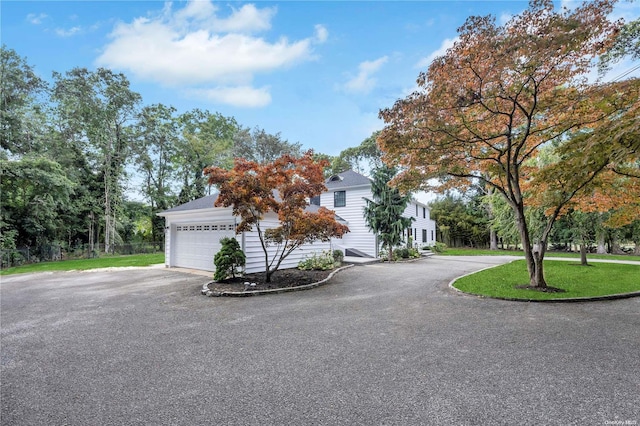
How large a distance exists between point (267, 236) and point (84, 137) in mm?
22759

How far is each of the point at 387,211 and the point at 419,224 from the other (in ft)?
29.3

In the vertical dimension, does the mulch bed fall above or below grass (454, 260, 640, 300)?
above

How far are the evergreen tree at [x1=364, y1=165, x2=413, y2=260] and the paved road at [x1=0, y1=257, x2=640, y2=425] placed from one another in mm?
8563

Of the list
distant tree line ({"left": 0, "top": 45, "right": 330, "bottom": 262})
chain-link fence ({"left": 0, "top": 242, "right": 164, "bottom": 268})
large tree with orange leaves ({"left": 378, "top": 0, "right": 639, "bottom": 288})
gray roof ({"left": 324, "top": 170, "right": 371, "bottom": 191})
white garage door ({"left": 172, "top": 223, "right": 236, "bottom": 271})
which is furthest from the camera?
gray roof ({"left": 324, "top": 170, "right": 371, "bottom": 191})

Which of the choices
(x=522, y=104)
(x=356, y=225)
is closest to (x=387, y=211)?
(x=356, y=225)

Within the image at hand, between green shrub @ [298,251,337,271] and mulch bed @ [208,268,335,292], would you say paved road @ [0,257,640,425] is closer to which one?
mulch bed @ [208,268,335,292]

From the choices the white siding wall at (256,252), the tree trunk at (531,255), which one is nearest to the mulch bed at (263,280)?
the white siding wall at (256,252)

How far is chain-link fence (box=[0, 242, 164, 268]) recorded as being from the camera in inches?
632

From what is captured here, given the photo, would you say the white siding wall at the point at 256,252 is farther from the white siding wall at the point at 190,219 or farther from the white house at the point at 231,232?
the white siding wall at the point at 190,219

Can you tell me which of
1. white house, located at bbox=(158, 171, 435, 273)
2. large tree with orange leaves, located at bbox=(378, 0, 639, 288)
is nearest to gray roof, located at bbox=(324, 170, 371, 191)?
white house, located at bbox=(158, 171, 435, 273)

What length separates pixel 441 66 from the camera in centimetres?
670

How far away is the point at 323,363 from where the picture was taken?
3643 millimetres

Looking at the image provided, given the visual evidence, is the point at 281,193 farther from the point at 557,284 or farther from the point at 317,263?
the point at 557,284

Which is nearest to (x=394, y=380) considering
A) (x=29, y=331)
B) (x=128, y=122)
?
(x=29, y=331)
